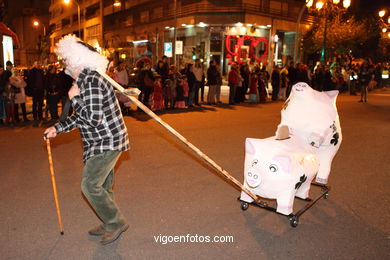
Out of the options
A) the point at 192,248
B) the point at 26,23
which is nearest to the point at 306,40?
the point at 192,248

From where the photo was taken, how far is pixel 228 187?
18.3ft

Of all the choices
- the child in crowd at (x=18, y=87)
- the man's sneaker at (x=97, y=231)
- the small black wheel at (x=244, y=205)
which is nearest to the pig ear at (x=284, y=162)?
the small black wheel at (x=244, y=205)

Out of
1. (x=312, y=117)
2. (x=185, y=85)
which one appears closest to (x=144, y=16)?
(x=185, y=85)

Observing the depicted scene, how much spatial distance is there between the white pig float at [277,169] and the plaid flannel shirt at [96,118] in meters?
1.50

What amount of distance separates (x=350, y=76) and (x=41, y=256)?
22566 millimetres

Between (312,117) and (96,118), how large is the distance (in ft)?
9.21

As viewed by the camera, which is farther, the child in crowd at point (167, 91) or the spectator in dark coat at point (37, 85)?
the child in crowd at point (167, 91)

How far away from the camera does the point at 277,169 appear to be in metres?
4.05

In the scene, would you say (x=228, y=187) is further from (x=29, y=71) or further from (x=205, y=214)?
(x=29, y=71)

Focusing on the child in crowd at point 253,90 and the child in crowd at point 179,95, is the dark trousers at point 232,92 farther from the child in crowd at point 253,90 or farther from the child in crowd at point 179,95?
the child in crowd at point 179,95

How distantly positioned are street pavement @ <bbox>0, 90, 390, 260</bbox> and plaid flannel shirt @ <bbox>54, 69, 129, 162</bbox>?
1139 millimetres

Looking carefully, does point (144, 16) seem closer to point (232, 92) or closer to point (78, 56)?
point (232, 92)

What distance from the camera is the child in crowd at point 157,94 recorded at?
13.3m

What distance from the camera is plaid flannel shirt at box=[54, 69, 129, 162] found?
3.35 m
